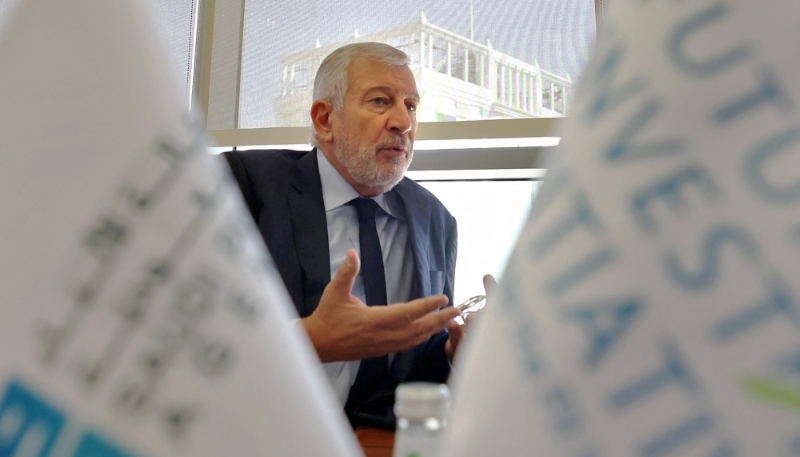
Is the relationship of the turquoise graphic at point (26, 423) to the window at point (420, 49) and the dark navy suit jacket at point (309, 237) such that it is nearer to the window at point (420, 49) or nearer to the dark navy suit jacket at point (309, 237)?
the dark navy suit jacket at point (309, 237)

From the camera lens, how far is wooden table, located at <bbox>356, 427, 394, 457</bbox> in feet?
2.35

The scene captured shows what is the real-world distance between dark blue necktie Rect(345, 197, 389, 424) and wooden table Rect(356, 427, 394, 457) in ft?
0.50

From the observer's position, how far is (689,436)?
154 millimetres

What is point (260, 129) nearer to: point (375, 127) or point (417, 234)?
point (375, 127)

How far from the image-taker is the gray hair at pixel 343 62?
1.40 meters

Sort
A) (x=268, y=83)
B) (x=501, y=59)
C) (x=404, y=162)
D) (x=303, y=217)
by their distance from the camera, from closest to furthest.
Answer: 1. (x=303, y=217)
2. (x=404, y=162)
3. (x=501, y=59)
4. (x=268, y=83)

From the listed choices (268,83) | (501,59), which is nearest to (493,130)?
(501,59)

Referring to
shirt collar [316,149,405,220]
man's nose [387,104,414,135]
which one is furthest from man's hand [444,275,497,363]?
man's nose [387,104,414,135]

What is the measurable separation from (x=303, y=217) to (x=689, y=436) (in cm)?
103

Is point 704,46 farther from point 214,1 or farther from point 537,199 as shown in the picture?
point 214,1

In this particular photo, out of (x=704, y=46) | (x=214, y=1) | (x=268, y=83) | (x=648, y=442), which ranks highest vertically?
(x=214, y=1)

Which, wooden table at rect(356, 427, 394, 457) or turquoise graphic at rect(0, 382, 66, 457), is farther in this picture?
wooden table at rect(356, 427, 394, 457)

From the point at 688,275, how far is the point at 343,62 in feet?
4.45

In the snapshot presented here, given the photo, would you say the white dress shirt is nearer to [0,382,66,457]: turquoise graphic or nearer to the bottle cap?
the bottle cap
